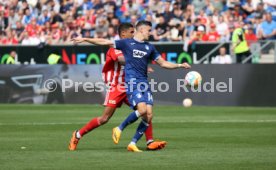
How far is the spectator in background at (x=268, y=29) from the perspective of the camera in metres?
29.1

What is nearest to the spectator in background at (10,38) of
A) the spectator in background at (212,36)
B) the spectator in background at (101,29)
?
the spectator in background at (101,29)

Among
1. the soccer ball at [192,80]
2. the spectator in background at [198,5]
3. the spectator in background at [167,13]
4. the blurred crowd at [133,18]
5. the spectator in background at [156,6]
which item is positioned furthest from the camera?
the spectator in background at [156,6]

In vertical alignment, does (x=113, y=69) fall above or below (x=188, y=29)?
above

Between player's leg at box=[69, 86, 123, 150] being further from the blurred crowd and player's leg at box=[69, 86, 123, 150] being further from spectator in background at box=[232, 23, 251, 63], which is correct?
the blurred crowd

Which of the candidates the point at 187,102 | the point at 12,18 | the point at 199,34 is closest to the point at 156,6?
the point at 199,34

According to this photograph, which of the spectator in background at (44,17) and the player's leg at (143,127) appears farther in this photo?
the spectator in background at (44,17)

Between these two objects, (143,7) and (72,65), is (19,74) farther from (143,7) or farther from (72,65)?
(143,7)

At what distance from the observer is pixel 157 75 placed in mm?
28766

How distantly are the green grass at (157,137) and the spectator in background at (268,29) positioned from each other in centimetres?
380

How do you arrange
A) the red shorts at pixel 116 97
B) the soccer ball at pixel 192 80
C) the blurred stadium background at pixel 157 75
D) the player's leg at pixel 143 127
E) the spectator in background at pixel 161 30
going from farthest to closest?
the spectator in background at pixel 161 30 → the soccer ball at pixel 192 80 → the blurred stadium background at pixel 157 75 → the red shorts at pixel 116 97 → the player's leg at pixel 143 127

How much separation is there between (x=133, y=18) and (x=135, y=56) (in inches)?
751

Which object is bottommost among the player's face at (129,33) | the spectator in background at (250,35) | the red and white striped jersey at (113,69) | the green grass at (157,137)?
the green grass at (157,137)

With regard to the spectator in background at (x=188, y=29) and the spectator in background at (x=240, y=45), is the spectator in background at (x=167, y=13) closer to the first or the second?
the spectator in background at (x=188, y=29)

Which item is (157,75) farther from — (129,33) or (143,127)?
(143,127)
